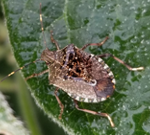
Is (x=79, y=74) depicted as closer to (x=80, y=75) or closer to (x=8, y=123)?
(x=80, y=75)

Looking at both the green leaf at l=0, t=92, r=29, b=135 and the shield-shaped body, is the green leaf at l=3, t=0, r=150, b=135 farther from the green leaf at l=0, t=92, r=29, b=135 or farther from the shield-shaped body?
the green leaf at l=0, t=92, r=29, b=135

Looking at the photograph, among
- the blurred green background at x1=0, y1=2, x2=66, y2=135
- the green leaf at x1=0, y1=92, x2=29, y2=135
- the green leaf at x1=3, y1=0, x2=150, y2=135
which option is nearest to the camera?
the green leaf at x1=0, y1=92, x2=29, y2=135

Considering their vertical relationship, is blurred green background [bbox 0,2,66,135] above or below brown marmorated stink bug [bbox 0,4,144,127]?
below

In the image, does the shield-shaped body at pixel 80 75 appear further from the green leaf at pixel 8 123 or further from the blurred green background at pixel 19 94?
the blurred green background at pixel 19 94

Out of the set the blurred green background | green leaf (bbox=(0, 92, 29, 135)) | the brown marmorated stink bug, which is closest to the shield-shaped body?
the brown marmorated stink bug

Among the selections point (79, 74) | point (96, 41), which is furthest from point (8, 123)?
point (96, 41)
